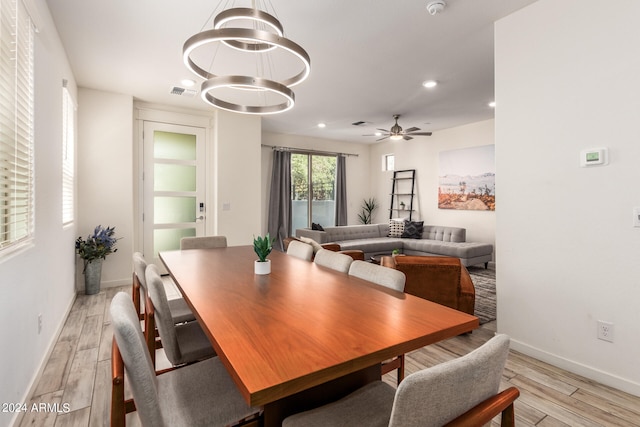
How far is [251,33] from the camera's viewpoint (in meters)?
1.63

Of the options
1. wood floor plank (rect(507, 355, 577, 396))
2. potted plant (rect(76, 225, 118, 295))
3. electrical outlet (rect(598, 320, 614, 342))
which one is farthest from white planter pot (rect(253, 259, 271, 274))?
potted plant (rect(76, 225, 118, 295))

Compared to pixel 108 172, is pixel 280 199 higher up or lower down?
lower down

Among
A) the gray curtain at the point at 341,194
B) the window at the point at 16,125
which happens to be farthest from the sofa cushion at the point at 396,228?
the window at the point at 16,125

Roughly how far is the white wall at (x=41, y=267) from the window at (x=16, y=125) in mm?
140

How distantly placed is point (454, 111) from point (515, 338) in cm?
379

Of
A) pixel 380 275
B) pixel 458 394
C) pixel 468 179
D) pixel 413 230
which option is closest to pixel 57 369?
pixel 380 275

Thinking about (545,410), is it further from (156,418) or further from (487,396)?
(156,418)

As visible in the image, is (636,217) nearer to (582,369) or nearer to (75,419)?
(582,369)

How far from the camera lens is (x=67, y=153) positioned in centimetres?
337

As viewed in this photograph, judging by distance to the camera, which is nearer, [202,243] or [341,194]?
[202,243]

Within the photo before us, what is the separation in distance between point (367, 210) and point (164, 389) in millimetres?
7240

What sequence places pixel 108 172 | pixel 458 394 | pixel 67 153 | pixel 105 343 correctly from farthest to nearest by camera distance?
pixel 108 172
pixel 67 153
pixel 105 343
pixel 458 394

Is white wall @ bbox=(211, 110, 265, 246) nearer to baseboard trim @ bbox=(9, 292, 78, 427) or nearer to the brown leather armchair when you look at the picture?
baseboard trim @ bbox=(9, 292, 78, 427)

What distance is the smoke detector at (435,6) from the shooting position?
2.30 metres
